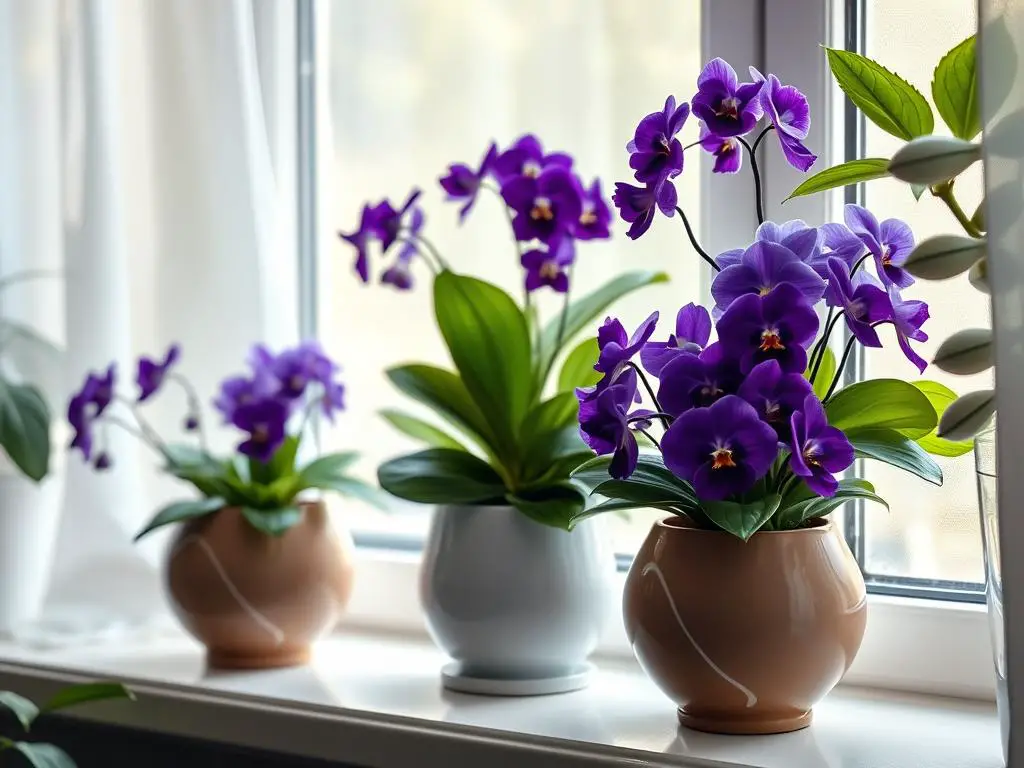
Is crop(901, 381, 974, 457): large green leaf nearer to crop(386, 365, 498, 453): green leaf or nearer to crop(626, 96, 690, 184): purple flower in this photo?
crop(626, 96, 690, 184): purple flower

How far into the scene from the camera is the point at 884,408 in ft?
3.15

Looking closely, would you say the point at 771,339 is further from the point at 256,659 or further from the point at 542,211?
the point at 256,659

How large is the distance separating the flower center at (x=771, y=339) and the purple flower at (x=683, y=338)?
64 mm

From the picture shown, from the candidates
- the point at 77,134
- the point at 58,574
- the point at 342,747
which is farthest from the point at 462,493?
the point at 77,134

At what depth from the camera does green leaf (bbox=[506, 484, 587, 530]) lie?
111cm

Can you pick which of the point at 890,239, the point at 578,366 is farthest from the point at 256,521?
the point at 890,239

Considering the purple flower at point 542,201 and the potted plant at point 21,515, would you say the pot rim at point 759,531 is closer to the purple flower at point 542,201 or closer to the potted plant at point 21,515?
the purple flower at point 542,201

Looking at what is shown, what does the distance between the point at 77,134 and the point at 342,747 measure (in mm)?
850

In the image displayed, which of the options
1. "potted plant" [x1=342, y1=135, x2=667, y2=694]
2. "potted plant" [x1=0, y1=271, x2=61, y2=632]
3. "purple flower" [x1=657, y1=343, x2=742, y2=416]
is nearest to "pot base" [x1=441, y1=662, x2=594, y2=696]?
"potted plant" [x1=342, y1=135, x2=667, y2=694]

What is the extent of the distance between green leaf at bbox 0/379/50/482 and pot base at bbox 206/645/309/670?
0.30 m

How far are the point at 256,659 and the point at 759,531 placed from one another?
63cm

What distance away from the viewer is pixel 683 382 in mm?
904

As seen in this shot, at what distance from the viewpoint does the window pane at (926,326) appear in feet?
3.76

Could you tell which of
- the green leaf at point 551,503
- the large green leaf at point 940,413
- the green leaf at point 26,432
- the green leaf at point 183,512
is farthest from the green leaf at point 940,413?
the green leaf at point 26,432
